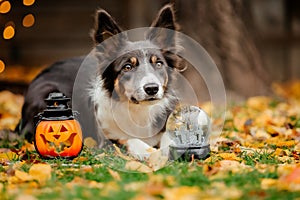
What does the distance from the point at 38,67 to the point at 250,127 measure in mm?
6975

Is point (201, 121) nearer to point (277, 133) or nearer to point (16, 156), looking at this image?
point (277, 133)

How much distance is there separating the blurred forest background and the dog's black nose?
294cm

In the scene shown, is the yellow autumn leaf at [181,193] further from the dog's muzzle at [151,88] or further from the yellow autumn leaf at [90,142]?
the yellow autumn leaf at [90,142]

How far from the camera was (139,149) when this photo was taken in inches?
167

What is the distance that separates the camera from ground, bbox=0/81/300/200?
2.85 meters

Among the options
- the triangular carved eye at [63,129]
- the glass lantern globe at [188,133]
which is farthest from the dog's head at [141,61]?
the triangular carved eye at [63,129]

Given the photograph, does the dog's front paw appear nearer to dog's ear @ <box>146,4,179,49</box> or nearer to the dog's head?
the dog's head

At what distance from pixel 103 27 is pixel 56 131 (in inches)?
37.9

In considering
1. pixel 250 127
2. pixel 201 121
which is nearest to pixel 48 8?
pixel 250 127

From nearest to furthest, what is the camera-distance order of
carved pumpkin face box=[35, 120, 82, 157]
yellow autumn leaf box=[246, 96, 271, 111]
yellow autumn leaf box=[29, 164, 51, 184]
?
1. yellow autumn leaf box=[29, 164, 51, 184]
2. carved pumpkin face box=[35, 120, 82, 157]
3. yellow autumn leaf box=[246, 96, 271, 111]

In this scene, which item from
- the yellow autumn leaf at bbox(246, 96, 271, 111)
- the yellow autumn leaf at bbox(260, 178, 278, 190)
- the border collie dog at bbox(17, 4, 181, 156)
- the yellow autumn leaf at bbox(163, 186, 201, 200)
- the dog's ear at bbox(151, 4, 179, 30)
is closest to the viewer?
the yellow autumn leaf at bbox(163, 186, 201, 200)

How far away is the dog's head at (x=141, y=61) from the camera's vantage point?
164 inches

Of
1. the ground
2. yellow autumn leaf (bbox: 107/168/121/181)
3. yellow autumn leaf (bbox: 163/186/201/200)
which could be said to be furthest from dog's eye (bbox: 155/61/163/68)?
yellow autumn leaf (bbox: 163/186/201/200)

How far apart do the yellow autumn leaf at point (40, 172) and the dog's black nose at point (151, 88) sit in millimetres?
1000
